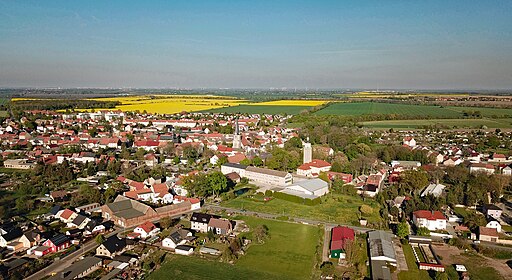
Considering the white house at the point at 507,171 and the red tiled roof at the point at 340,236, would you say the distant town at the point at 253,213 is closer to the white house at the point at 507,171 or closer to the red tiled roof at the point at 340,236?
the red tiled roof at the point at 340,236

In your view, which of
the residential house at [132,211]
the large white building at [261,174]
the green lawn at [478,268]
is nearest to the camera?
the green lawn at [478,268]

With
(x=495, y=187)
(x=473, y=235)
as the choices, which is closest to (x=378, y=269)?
(x=473, y=235)

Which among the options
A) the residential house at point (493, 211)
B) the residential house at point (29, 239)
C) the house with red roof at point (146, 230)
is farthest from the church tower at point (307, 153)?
the residential house at point (29, 239)

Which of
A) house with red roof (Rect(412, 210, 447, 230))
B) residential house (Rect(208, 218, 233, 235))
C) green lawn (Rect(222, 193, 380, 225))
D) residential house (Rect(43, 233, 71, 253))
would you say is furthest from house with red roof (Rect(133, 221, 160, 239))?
house with red roof (Rect(412, 210, 447, 230))

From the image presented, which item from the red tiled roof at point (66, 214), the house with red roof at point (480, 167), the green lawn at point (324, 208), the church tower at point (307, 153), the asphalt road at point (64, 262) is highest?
the church tower at point (307, 153)

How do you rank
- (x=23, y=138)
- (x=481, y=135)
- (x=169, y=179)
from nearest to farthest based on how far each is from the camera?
1. (x=169, y=179)
2. (x=23, y=138)
3. (x=481, y=135)

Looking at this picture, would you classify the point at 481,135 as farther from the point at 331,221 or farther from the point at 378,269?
the point at 378,269

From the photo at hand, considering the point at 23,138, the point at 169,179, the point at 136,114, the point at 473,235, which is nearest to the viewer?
the point at 473,235

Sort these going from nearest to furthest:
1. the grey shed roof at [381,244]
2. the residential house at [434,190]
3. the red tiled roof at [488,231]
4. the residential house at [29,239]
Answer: the grey shed roof at [381,244] → the residential house at [29,239] → the red tiled roof at [488,231] → the residential house at [434,190]
